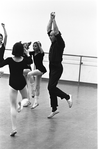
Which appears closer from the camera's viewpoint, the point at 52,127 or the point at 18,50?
the point at 18,50

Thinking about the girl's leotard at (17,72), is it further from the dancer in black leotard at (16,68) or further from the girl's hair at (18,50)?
the girl's hair at (18,50)

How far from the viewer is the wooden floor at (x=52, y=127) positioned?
162 inches

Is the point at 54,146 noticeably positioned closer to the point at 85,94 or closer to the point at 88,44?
the point at 85,94

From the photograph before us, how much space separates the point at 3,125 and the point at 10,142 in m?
0.79

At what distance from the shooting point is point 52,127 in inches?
193

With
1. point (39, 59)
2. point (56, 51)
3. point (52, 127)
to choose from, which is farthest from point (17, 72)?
point (39, 59)

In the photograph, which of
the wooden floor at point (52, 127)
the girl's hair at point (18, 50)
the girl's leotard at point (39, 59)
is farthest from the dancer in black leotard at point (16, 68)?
the girl's leotard at point (39, 59)

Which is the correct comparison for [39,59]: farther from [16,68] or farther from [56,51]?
[16,68]

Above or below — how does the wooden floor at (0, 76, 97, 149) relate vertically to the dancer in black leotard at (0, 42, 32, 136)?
below

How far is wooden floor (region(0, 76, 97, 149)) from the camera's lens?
162 inches

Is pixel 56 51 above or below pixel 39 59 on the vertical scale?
above

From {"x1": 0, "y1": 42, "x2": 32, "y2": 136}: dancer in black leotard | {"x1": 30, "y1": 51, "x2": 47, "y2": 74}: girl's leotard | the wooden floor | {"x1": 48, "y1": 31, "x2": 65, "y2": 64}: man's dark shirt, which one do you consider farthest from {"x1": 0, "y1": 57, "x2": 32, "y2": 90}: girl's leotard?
{"x1": 30, "y1": 51, "x2": 47, "y2": 74}: girl's leotard

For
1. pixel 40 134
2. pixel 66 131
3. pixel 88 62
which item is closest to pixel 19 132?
pixel 40 134

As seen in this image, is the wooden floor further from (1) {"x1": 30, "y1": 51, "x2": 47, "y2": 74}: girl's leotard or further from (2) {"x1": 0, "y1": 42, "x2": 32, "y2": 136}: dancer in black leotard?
(1) {"x1": 30, "y1": 51, "x2": 47, "y2": 74}: girl's leotard
